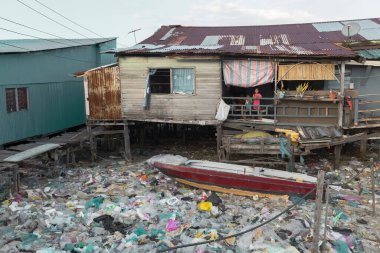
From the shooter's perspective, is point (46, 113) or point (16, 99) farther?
point (46, 113)

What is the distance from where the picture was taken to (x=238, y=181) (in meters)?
12.1

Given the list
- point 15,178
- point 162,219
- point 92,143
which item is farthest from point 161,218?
point 92,143

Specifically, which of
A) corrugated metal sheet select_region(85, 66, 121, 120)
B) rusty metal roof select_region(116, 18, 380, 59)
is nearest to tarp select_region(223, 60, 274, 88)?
rusty metal roof select_region(116, 18, 380, 59)

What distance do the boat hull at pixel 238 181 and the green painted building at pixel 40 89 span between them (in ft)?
24.5

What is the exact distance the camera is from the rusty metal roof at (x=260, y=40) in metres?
14.3

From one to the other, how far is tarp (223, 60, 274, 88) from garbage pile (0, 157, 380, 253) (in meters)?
4.42

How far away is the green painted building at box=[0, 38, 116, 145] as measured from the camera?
15.8 m

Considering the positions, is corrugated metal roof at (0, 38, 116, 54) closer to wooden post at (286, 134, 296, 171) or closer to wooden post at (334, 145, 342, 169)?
wooden post at (286, 134, 296, 171)

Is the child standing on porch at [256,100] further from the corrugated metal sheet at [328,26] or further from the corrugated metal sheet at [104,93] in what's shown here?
the corrugated metal sheet at [328,26]

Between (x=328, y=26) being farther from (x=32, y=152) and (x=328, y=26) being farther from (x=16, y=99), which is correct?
(x=16, y=99)

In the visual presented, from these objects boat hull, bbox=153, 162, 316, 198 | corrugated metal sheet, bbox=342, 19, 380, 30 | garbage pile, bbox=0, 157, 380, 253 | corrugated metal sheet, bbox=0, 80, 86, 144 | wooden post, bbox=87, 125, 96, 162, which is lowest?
garbage pile, bbox=0, 157, 380, 253

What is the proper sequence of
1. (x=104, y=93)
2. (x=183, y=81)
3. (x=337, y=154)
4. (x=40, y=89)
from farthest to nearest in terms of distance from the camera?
(x=40, y=89) → (x=104, y=93) → (x=183, y=81) → (x=337, y=154)

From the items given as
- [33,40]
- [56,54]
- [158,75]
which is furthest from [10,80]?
[33,40]

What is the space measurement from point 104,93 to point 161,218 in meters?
7.54
